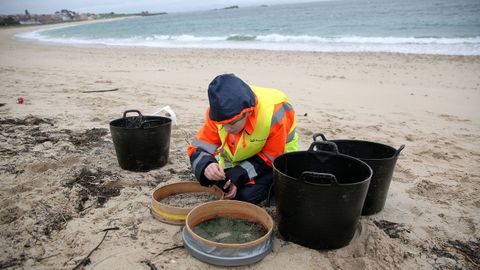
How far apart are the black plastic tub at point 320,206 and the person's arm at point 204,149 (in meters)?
0.58

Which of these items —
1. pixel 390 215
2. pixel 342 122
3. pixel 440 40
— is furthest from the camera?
pixel 440 40

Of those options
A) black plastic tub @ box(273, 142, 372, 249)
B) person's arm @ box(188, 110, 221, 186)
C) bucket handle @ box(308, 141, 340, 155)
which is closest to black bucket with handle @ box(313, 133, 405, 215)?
bucket handle @ box(308, 141, 340, 155)

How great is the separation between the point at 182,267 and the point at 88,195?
122 cm

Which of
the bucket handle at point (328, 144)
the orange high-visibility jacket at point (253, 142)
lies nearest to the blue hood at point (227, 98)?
the orange high-visibility jacket at point (253, 142)

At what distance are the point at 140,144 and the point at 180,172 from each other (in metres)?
0.48

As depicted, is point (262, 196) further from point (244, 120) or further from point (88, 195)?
point (88, 195)

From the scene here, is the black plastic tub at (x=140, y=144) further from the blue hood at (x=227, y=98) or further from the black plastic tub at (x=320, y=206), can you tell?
the black plastic tub at (x=320, y=206)

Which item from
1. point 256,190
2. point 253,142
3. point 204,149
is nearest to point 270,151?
point 253,142

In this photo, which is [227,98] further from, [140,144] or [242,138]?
[140,144]

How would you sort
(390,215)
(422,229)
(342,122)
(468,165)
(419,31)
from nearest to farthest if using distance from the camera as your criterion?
(422,229) < (390,215) < (468,165) < (342,122) < (419,31)

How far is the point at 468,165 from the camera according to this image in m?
3.48

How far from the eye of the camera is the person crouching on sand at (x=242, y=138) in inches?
84.0

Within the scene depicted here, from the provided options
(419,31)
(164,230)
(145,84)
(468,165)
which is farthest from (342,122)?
→ (419,31)

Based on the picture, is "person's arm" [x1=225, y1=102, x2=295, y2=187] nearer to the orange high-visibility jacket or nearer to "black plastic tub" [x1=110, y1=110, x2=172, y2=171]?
the orange high-visibility jacket
